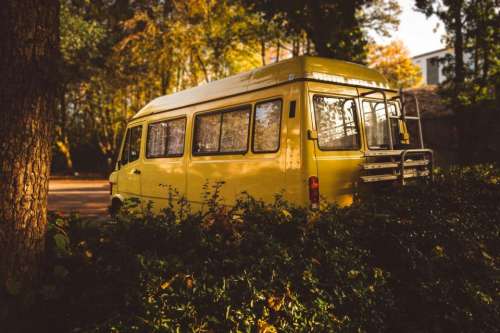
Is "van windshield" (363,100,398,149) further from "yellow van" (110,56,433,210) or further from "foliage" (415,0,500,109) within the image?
"foliage" (415,0,500,109)

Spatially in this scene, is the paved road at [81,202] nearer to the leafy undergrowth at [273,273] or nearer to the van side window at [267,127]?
the van side window at [267,127]

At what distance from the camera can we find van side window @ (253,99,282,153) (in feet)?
20.8

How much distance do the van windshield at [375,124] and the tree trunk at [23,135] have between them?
4.85m

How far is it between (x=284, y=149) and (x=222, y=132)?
5.33 ft

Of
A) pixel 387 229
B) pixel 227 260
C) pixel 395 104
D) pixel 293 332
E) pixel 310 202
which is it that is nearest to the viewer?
pixel 293 332

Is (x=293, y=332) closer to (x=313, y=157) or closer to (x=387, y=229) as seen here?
(x=387, y=229)

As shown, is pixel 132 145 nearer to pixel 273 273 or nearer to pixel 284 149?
pixel 284 149

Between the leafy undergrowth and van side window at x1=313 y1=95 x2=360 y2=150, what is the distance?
1951 mm

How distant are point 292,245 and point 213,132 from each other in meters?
4.39

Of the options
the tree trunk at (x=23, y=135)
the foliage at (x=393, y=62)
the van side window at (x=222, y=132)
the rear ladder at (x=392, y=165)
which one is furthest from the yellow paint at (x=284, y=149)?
the foliage at (x=393, y=62)

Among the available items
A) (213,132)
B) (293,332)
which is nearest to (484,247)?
(293,332)

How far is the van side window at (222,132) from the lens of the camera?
6962mm

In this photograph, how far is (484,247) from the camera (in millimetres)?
4043

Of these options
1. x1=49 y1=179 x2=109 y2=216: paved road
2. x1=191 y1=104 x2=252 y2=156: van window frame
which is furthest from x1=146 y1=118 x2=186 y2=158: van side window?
x1=49 y1=179 x2=109 y2=216: paved road
